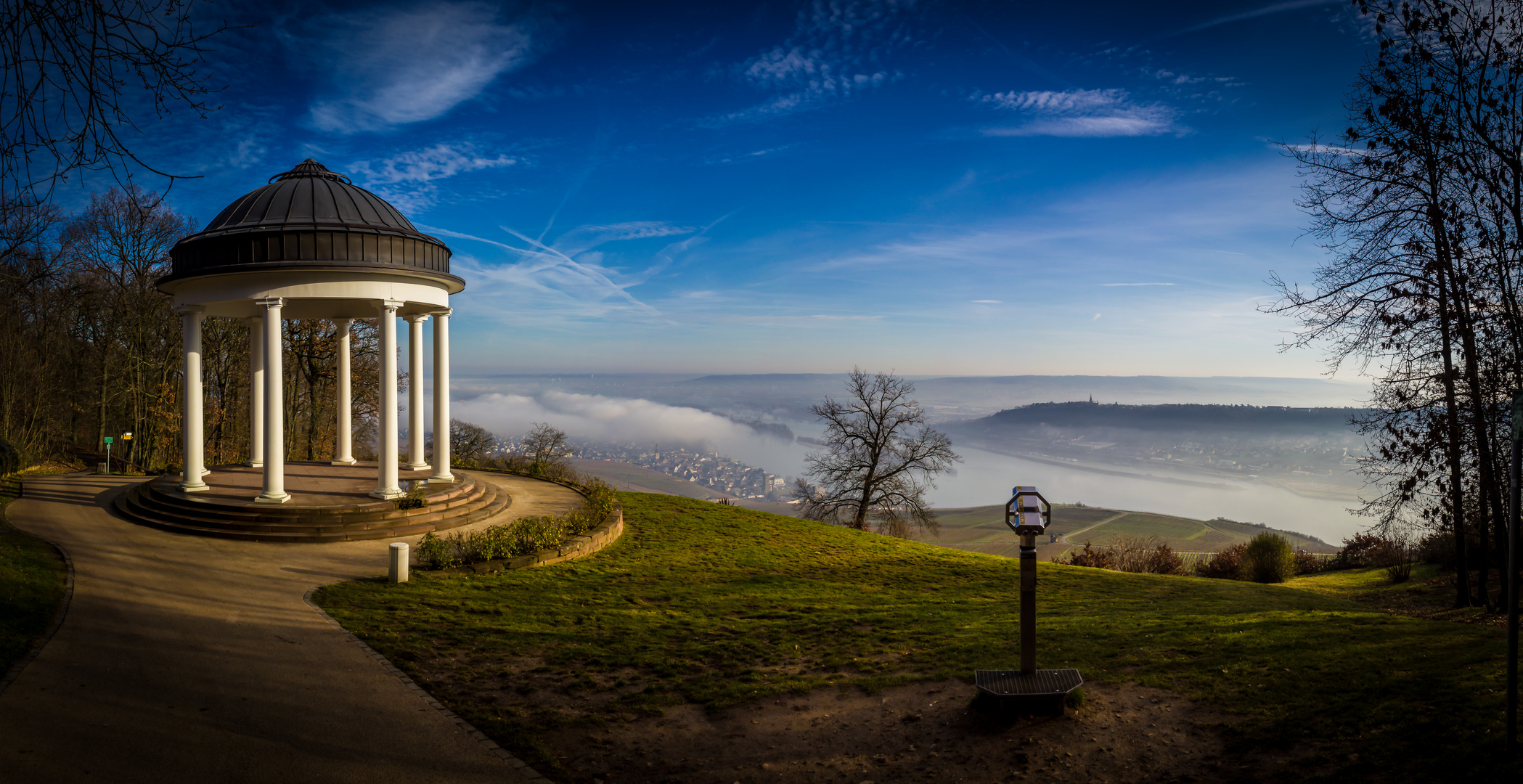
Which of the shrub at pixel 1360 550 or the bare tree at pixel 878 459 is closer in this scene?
the shrub at pixel 1360 550

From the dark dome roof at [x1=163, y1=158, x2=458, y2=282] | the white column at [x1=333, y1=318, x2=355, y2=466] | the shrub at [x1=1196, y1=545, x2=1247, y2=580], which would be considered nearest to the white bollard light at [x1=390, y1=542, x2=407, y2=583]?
the dark dome roof at [x1=163, y1=158, x2=458, y2=282]

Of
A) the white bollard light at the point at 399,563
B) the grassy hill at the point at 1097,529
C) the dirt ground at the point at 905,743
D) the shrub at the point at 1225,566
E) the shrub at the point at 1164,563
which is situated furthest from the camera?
the grassy hill at the point at 1097,529

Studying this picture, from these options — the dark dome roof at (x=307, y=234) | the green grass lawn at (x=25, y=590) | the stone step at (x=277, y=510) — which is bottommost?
the green grass lawn at (x=25, y=590)

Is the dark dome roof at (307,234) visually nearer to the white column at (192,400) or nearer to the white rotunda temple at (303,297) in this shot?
the white rotunda temple at (303,297)

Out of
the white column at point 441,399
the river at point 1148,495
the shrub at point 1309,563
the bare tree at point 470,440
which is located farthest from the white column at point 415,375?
the river at point 1148,495

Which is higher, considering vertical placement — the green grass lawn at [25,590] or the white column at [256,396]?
the white column at [256,396]

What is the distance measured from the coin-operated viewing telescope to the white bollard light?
9675 millimetres

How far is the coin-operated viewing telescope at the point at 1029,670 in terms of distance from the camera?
6.28 m

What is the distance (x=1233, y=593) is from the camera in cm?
1545

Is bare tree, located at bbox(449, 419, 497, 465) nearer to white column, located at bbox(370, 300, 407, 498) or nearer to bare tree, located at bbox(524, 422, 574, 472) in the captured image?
bare tree, located at bbox(524, 422, 574, 472)

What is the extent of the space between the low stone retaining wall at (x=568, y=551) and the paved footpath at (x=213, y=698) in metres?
2.49

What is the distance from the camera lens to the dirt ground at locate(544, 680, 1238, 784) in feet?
18.1

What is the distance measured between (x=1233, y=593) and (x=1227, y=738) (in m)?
11.9

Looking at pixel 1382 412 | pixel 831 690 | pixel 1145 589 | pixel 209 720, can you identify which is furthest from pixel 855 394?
pixel 209 720
